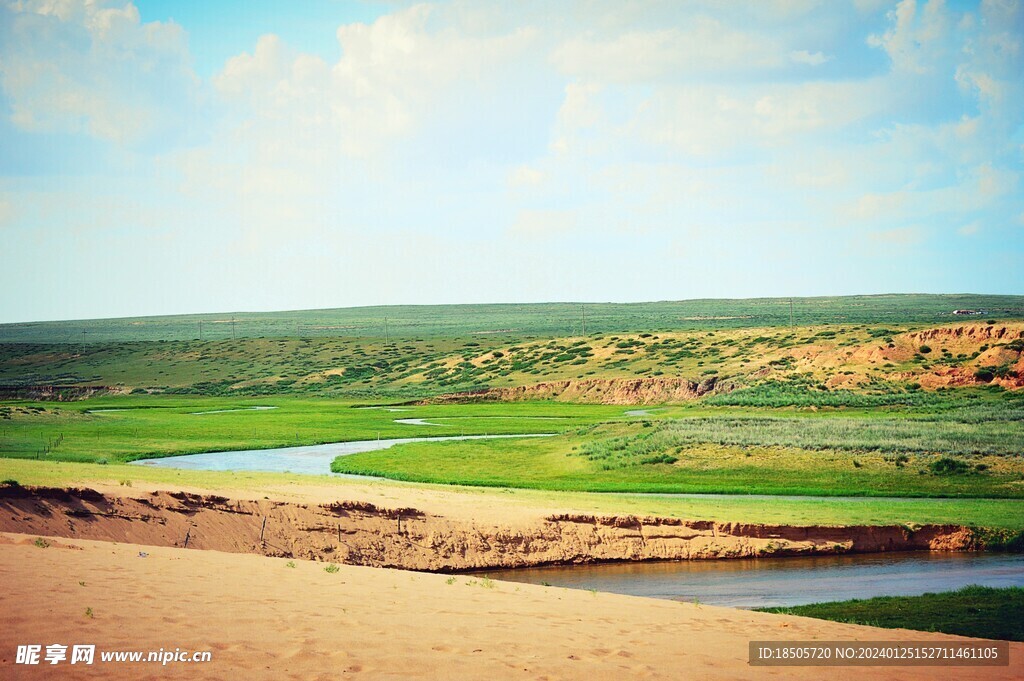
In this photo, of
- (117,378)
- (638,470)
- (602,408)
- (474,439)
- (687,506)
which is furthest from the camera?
(117,378)

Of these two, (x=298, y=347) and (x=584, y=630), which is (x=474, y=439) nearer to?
(x=584, y=630)

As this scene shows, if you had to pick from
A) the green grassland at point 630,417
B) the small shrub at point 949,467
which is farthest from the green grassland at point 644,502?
the small shrub at point 949,467

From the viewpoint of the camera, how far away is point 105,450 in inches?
1761

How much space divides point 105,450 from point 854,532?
32.6m

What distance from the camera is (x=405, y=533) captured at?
2439cm

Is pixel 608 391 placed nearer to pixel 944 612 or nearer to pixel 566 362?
pixel 566 362

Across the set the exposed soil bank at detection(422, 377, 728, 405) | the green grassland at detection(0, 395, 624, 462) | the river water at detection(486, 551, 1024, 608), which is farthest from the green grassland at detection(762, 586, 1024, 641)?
the exposed soil bank at detection(422, 377, 728, 405)

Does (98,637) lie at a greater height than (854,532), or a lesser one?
greater

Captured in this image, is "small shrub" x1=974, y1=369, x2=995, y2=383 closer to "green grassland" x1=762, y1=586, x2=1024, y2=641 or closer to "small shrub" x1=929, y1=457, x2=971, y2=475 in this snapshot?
"small shrub" x1=929, y1=457, x2=971, y2=475

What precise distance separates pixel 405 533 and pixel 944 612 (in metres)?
12.3

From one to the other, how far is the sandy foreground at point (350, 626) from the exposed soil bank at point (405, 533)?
476 centimetres

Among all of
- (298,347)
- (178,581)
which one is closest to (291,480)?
(178,581)

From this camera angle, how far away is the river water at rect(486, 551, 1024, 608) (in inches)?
801

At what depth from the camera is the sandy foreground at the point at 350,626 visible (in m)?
11.2
